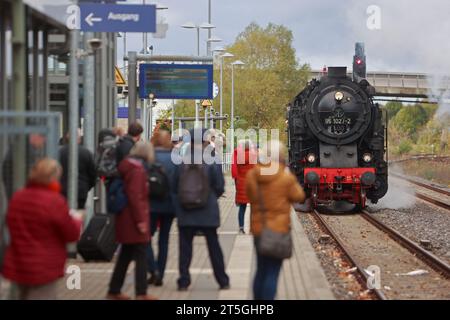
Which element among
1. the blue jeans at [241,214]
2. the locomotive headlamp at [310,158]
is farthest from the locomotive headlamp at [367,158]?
the blue jeans at [241,214]

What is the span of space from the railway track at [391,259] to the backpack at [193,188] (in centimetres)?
285

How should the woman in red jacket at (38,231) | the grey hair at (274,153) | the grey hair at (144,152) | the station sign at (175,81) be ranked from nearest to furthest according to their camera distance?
1. the woman in red jacket at (38,231)
2. the grey hair at (274,153)
3. the grey hair at (144,152)
4. the station sign at (175,81)

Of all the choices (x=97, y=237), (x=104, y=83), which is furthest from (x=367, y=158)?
(x=97, y=237)

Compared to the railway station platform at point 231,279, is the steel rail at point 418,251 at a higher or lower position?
lower

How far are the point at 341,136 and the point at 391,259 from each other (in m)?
8.21

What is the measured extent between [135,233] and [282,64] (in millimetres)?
61565

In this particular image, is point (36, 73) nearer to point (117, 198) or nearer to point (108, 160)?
point (108, 160)

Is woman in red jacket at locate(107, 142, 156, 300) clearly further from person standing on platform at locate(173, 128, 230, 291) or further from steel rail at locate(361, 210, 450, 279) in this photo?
steel rail at locate(361, 210, 450, 279)

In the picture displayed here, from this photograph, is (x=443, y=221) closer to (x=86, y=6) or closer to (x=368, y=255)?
(x=368, y=255)

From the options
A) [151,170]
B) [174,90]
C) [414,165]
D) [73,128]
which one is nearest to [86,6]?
[73,128]

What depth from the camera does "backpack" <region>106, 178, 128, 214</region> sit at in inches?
353

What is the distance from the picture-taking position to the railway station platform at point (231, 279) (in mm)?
9578

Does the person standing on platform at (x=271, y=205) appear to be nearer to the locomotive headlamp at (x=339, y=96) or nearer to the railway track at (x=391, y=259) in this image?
the railway track at (x=391, y=259)

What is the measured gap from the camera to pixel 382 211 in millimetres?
24891
